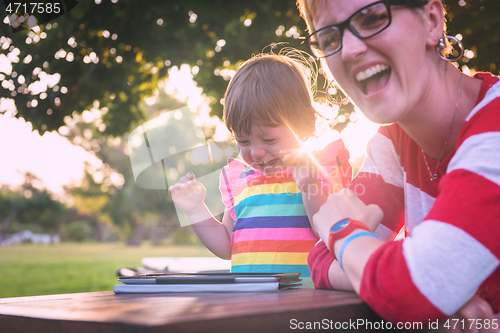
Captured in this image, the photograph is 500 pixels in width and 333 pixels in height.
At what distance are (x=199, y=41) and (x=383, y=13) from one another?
13.9 ft

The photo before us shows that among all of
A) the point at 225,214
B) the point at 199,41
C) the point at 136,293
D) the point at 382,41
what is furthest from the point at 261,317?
the point at 199,41

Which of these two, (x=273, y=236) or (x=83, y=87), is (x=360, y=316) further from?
(x=83, y=87)

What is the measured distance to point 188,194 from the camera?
2221mm

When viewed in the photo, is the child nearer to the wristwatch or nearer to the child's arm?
the child's arm

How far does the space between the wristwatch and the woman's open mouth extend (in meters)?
0.45

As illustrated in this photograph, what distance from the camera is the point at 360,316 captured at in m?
0.91

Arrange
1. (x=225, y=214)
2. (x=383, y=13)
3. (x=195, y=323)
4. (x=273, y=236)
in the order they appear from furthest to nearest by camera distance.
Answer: (x=225, y=214), (x=273, y=236), (x=383, y=13), (x=195, y=323)

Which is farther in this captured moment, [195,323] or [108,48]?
[108,48]

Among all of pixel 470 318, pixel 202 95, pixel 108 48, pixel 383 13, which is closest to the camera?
pixel 470 318

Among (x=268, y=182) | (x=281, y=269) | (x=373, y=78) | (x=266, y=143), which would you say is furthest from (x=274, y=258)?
(x=373, y=78)

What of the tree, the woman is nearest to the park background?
the tree

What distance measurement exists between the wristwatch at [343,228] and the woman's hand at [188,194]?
A: 119 cm

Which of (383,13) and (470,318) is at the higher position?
(383,13)

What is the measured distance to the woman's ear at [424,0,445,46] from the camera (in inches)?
50.1
